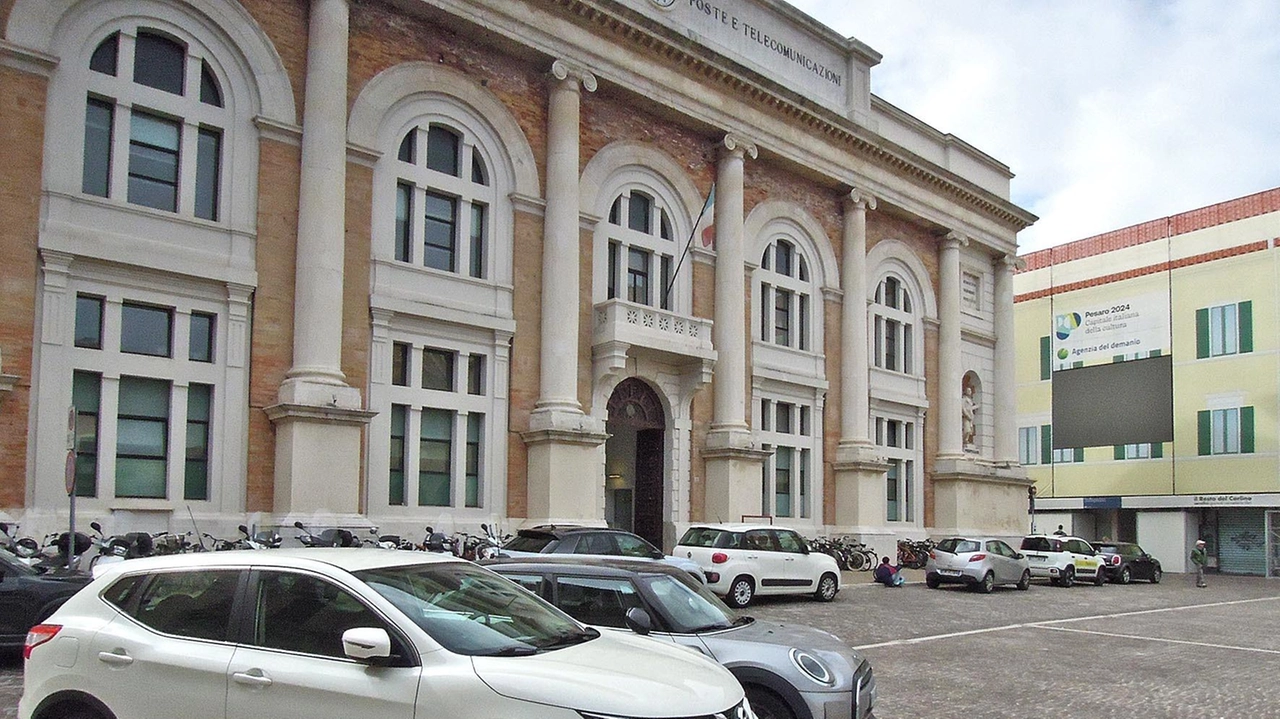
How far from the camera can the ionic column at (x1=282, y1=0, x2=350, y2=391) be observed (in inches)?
826

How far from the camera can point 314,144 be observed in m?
21.4

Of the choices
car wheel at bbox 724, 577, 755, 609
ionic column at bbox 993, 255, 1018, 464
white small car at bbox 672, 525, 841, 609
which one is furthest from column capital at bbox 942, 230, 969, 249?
car wheel at bbox 724, 577, 755, 609

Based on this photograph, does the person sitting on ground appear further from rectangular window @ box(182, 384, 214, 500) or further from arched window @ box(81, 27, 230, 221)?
arched window @ box(81, 27, 230, 221)

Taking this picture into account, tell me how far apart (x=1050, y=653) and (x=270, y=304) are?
49.7 feet

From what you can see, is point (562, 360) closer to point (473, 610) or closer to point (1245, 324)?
point (473, 610)

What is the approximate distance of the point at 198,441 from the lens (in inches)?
795

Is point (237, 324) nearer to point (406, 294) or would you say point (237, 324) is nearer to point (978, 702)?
point (406, 294)

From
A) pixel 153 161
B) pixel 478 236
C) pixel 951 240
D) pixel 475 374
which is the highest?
pixel 951 240

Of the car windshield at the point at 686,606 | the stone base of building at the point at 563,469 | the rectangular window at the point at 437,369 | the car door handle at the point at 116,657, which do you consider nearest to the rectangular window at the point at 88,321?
the rectangular window at the point at 437,369

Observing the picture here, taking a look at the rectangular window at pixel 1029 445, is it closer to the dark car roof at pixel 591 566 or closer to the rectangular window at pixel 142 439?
the rectangular window at pixel 142 439

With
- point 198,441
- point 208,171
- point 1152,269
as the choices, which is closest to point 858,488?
point 198,441

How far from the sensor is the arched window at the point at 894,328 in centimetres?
3656

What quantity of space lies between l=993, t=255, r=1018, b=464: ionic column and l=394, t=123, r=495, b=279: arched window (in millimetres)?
24266

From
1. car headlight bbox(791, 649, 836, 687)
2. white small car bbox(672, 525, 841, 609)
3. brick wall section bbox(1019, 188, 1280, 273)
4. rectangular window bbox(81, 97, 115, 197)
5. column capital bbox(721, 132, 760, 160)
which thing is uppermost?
brick wall section bbox(1019, 188, 1280, 273)
